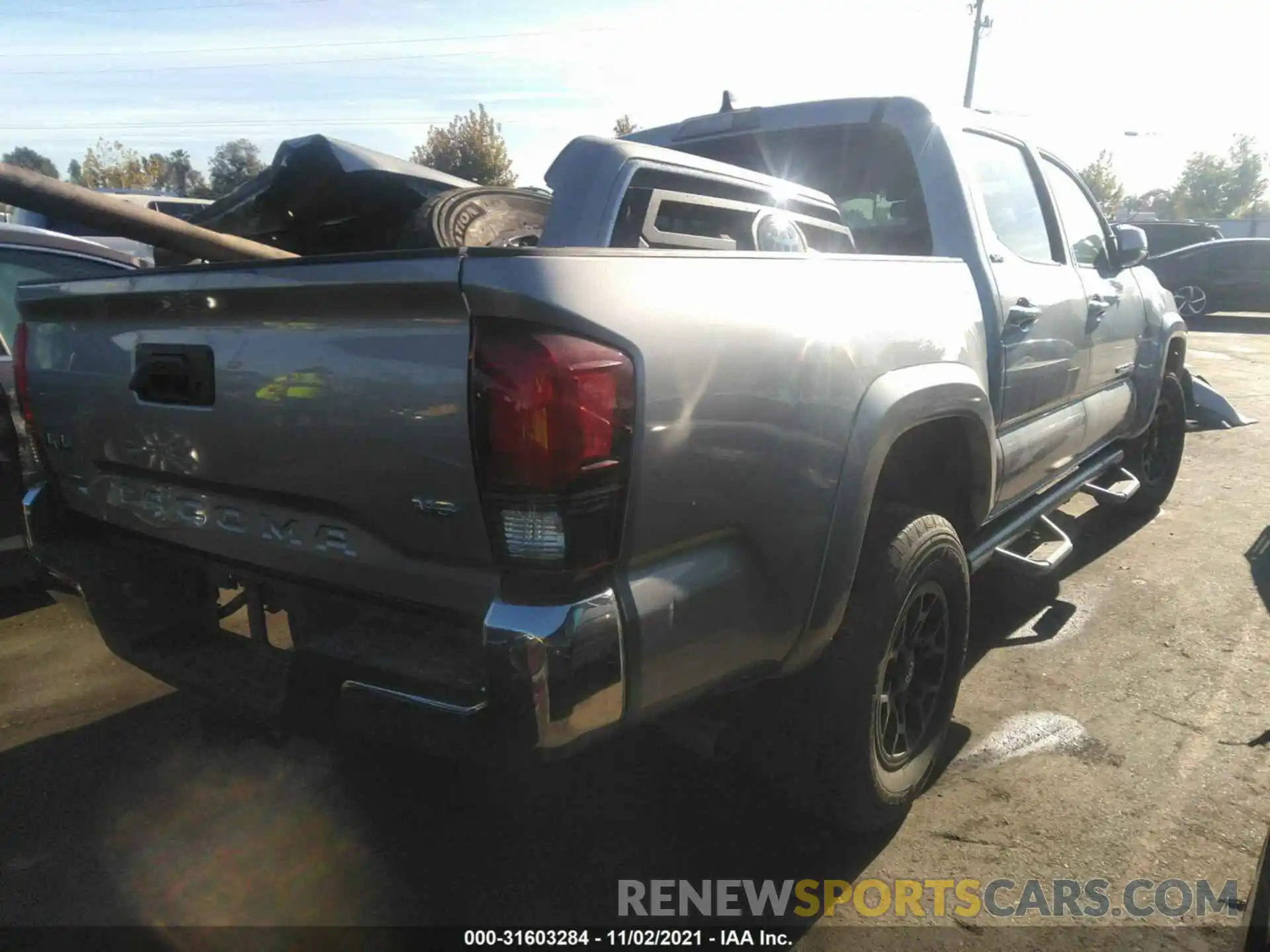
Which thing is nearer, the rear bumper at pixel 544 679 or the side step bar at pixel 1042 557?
the rear bumper at pixel 544 679

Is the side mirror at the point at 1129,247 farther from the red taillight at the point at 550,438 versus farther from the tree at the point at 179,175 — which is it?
the tree at the point at 179,175

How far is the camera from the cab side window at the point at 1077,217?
4.18m

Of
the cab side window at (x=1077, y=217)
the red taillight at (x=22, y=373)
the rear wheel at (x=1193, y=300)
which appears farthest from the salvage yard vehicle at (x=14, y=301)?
the rear wheel at (x=1193, y=300)

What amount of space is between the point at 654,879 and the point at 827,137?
2720mm

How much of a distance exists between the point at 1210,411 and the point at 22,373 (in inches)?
353

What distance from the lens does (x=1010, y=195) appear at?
373cm

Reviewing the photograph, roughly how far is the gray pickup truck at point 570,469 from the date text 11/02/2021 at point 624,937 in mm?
362

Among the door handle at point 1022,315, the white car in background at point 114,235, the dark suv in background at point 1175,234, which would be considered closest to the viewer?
the white car in background at point 114,235

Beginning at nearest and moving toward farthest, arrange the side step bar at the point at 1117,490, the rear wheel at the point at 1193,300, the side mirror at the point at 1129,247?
the side mirror at the point at 1129,247 → the side step bar at the point at 1117,490 → the rear wheel at the point at 1193,300

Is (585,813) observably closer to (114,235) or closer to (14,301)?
(114,235)

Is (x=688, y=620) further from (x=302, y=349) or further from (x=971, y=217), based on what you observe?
(x=971, y=217)

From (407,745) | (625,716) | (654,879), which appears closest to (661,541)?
(625,716)

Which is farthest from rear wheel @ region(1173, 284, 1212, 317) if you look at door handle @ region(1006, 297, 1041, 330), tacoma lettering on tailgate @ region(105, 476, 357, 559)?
tacoma lettering on tailgate @ region(105, 476, 357, 559)

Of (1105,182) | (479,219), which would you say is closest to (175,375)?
(479,219)
